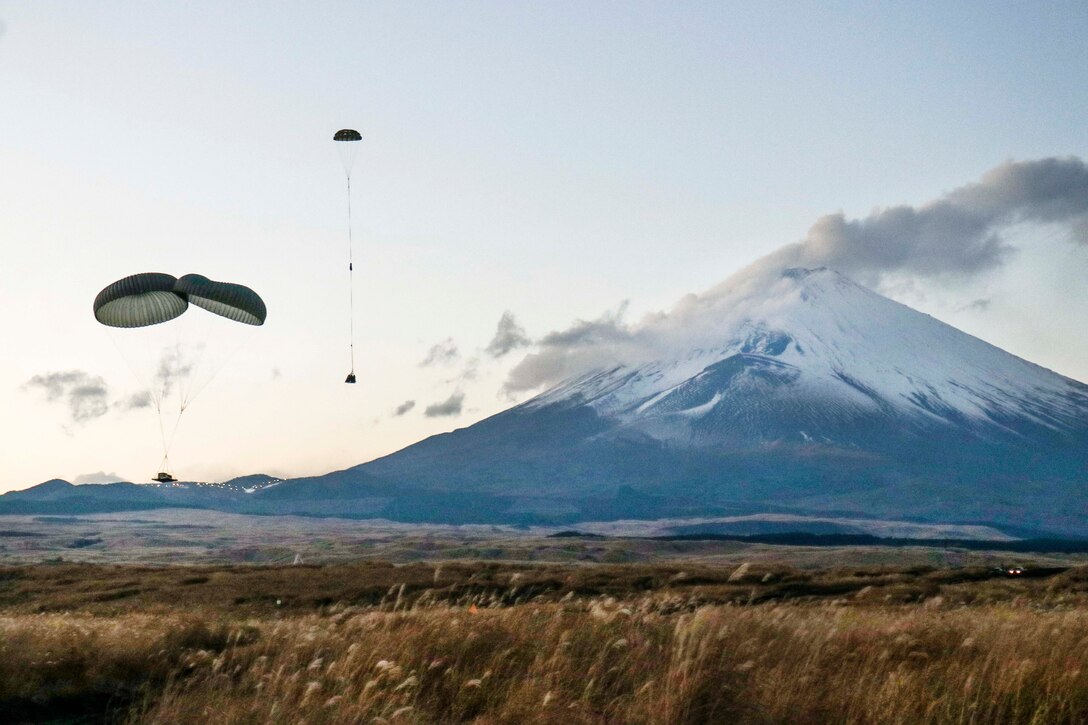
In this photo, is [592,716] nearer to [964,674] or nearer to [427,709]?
[427,709]

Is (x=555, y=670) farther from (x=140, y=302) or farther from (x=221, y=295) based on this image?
(x=140, y=302)

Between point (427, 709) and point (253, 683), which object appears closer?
point (427, 709)

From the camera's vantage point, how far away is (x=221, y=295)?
33188 millimetres

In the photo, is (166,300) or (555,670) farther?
(166,300)

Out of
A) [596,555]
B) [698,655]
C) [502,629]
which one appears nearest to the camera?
[698,655]

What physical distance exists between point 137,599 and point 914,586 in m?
24.9

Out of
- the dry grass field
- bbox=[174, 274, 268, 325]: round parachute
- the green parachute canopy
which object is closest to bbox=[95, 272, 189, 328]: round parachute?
the green parachute canopy

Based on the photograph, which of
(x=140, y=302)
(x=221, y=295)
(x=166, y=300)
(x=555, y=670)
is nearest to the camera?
(x=555, y=670)

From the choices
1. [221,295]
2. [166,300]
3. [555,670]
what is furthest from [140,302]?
[555,670]

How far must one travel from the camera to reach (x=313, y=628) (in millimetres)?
11312

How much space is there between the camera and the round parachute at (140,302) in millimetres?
33344

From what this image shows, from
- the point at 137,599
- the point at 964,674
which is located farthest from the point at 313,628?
the point at 137,599

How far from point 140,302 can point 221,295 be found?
3502 mm

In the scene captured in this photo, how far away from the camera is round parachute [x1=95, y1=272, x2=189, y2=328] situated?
33344mm
